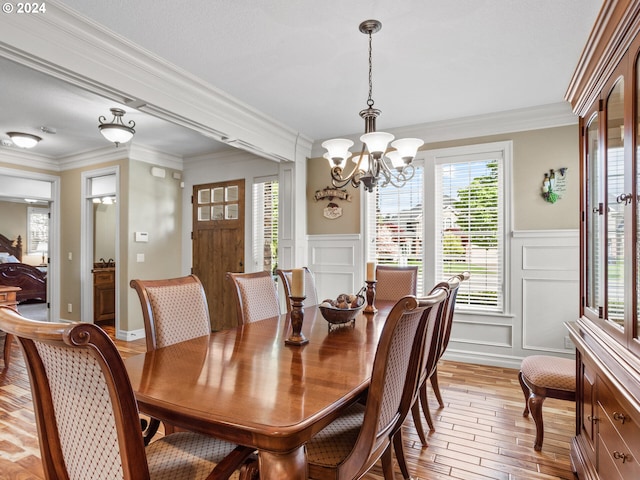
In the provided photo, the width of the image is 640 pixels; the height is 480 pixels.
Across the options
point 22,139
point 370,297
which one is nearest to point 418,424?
point 370,297

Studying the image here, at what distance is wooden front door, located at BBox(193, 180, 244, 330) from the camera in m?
5.21

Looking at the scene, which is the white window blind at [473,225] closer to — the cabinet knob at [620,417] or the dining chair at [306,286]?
the dining chair at [306,286]

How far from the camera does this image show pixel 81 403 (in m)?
0.90

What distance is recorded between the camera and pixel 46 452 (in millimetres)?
1040

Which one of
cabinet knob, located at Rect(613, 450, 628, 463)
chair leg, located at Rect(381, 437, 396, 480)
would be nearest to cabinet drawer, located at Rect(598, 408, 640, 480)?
cabinet knob, located at Rect(613, 450, 628, 463)

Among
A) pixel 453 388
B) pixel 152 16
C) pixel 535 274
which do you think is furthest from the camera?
pixel 535 274

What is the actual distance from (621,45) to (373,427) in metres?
1.78

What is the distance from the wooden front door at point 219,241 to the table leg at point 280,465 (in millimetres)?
4215

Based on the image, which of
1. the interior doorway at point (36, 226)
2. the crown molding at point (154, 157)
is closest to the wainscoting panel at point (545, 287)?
the crown molding at point (154, 157)

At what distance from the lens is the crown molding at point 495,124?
355 centimetres

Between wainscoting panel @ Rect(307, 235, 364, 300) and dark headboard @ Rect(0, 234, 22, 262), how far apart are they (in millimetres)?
8438

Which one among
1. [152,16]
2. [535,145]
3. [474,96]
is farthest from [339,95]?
[535,145]

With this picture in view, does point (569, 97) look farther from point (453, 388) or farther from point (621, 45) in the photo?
point (453, 388)

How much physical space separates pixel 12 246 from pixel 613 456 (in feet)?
37.9
